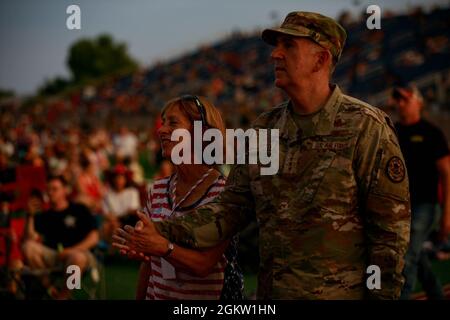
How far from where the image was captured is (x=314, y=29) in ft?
8.79

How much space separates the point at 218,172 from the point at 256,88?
3209 cm

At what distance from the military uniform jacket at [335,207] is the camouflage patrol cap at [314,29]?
0.60ft

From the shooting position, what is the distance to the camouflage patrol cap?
8.75 ft

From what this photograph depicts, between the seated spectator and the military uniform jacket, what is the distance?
4.30 meters

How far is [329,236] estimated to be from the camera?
2594 millimetres

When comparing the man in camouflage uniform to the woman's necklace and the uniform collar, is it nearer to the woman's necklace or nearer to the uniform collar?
the uniform collar

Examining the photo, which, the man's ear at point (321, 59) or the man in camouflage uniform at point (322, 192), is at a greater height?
the man's ear at point (321, 59)

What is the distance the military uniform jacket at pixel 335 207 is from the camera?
8.32 feet

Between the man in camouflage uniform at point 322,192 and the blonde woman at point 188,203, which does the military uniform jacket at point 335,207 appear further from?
the blonde woman at point 188,203

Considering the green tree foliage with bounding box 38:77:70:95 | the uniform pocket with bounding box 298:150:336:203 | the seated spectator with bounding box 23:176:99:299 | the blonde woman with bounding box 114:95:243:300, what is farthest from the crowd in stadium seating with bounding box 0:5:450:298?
the green tree foliage with bounding box 38:77:70:95

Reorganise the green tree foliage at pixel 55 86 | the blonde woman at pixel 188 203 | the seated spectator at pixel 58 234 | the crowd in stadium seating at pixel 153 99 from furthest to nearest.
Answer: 1. the green tree foliage at pixel 55 86
2. the crowd in stadium seating at pixel 153 99
3. the seated spectator at pixel 58 234
4. the blonde woman at pixel 188 203

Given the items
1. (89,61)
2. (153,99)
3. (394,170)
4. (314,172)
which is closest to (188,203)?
(314,172)

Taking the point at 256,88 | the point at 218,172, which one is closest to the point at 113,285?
the point at 218,172

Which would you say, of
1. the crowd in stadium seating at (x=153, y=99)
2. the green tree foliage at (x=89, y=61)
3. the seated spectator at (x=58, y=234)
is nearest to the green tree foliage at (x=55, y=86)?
the green tree foliage at (x=89, y=61)
